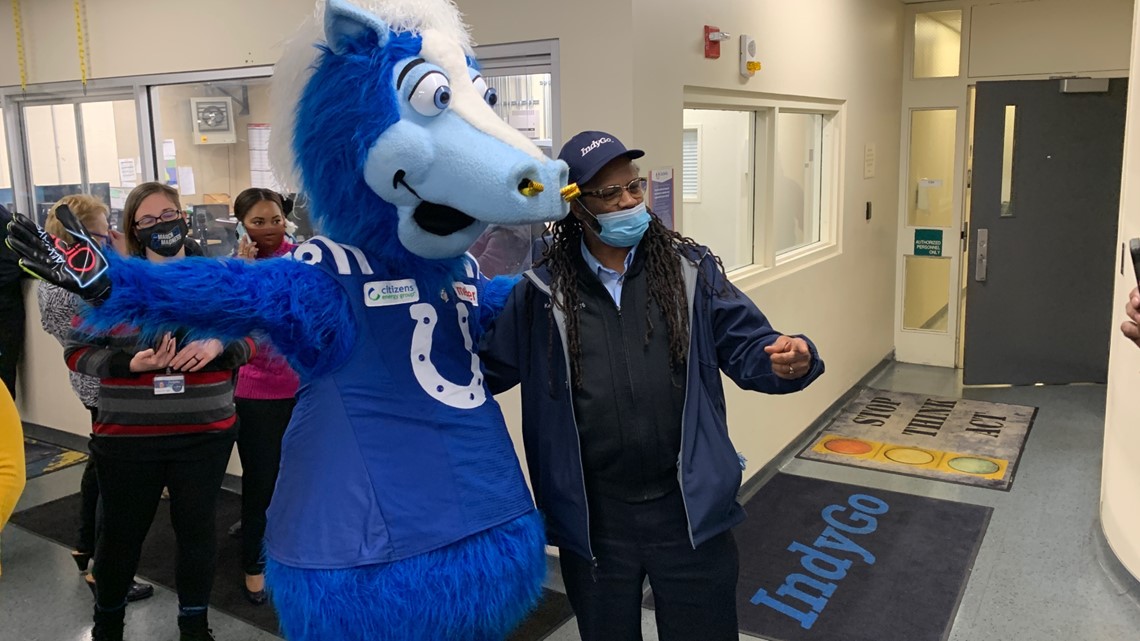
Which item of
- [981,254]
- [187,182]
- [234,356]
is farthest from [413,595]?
[981,254]

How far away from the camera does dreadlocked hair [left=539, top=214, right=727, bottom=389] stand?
175 centimetres

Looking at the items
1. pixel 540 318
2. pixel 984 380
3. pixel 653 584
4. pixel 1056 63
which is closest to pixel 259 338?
pixel 540 318

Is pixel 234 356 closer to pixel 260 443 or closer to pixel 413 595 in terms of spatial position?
pixel 260 443

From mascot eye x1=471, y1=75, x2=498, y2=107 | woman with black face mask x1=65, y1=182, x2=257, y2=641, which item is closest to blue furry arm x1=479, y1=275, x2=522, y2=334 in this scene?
mascot eye x1=471, y1=75, x2=498, y2=107

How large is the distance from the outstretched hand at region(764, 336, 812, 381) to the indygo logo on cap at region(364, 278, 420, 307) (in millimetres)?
661

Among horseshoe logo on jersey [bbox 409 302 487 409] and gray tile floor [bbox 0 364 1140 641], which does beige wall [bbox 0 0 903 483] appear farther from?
horseshoe logo on jersey [bbox 409 302 487 409]

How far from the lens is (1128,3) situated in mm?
5309

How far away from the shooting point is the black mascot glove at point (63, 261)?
4.35 ft

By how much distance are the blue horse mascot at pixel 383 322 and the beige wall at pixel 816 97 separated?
1.46 metres

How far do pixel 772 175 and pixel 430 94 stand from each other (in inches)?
117

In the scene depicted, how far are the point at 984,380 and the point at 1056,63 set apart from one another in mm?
2057

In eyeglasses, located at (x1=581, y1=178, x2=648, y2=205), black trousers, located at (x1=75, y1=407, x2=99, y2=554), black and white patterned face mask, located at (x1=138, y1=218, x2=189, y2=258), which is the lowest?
black trousers, located at (x1=75, y1=407, x2=99, y2=554)

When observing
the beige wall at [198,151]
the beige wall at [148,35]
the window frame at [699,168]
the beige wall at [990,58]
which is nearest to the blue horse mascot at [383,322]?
the beige wall at [148,35]

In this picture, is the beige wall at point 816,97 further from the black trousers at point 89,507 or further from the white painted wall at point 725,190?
the black trousers at point 89,507
